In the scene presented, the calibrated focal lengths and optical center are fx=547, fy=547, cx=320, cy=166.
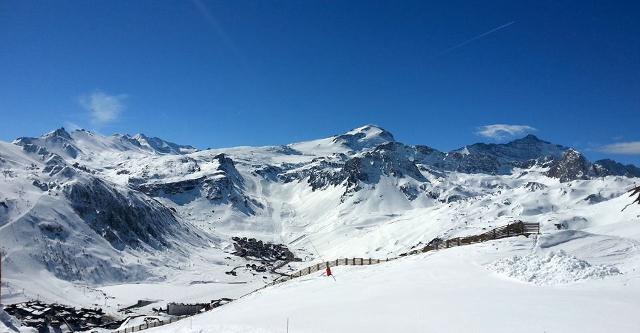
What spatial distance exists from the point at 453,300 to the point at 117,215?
16319 cm

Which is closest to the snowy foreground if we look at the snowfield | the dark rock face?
the snowfield

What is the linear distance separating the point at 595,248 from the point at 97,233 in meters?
145

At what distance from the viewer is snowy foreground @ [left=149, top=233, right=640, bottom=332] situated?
2458cm

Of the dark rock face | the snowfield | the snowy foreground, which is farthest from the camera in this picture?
the dark rock face

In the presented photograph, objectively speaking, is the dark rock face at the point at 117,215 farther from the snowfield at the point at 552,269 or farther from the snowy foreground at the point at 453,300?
the snowfield at the point at 552,269

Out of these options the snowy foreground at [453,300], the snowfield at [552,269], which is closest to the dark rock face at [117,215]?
the snowy foreground at [453,300]

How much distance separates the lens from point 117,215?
175250 mm

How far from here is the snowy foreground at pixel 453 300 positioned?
24.6 meters

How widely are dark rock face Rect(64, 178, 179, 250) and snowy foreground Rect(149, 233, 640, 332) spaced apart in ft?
442

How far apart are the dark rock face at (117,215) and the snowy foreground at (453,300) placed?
135 meters

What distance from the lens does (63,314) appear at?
8438cm

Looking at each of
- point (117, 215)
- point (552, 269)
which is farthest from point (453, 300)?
point (117, 215)

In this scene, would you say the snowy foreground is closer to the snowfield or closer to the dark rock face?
the snowfield

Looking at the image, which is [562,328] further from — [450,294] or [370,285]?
[370,285]
